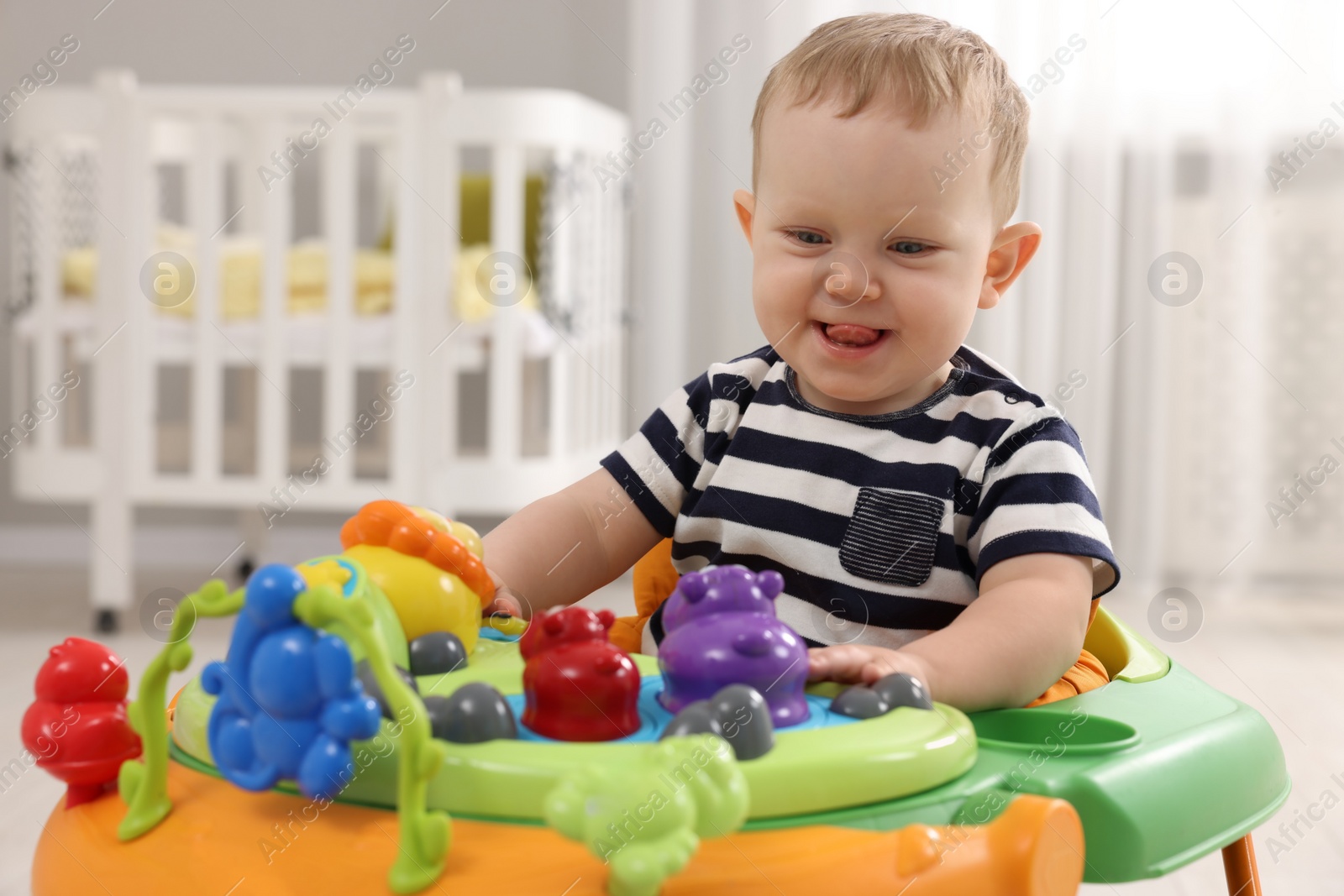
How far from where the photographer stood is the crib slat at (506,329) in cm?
180

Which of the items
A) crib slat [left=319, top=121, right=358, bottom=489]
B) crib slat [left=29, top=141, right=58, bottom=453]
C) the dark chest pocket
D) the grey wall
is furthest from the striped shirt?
the grey wall

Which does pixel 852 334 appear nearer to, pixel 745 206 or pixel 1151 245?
pixel 745 206

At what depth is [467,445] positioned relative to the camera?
8.02 feet

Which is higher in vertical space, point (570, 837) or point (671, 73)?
point (671, 73)

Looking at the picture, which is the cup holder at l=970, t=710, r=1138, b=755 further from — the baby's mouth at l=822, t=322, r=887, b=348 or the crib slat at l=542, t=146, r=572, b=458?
the crib slat at l=542, t=146, r=572, b=458

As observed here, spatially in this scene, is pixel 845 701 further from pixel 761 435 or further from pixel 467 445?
pixel 467 445

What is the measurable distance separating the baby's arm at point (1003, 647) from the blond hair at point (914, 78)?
0.76 feet

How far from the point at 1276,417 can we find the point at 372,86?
5.73ft

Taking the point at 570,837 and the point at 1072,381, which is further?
the point at 1072,381

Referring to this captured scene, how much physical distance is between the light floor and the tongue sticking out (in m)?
0.33

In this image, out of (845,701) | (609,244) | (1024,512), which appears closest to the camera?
(845,701)

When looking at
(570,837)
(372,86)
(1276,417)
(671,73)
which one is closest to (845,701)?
(570,837)

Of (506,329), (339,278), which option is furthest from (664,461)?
(339,278)

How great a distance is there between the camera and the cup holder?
579 mm
